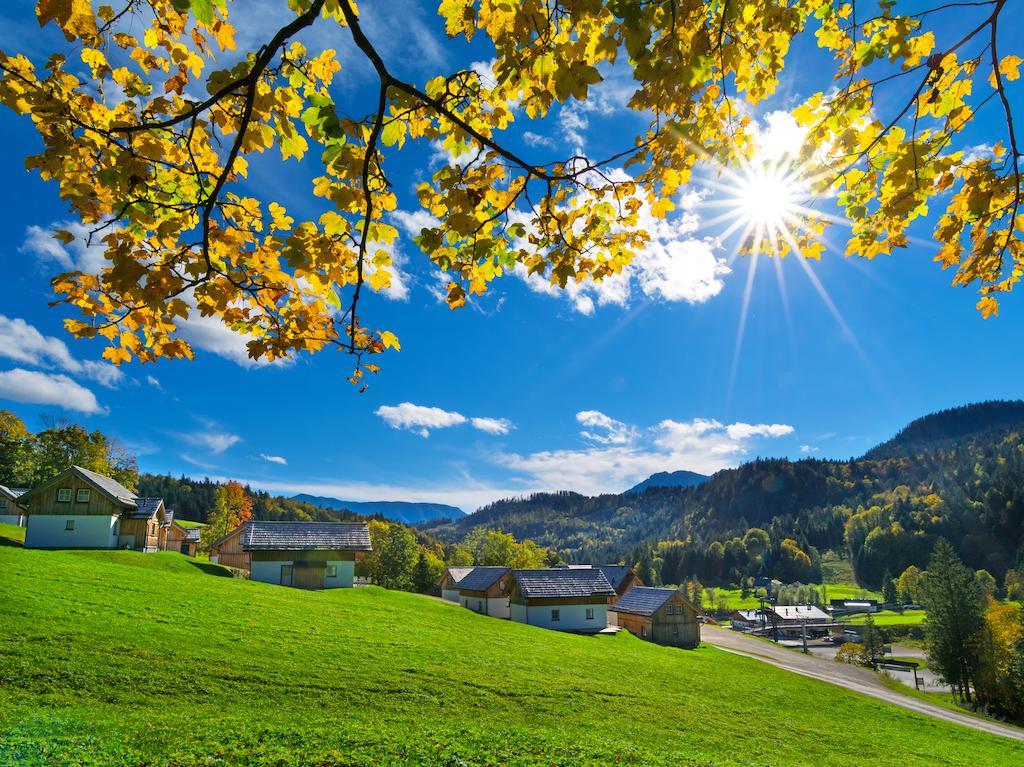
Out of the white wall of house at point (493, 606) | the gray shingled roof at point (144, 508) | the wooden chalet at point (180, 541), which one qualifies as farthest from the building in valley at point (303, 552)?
the wooden chalet at point (180, 541)

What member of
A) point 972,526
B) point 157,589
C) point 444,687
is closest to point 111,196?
point 444,687

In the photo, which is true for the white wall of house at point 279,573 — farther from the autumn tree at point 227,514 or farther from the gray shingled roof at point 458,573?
the autumn tree at point 227,514

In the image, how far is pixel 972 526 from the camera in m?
135

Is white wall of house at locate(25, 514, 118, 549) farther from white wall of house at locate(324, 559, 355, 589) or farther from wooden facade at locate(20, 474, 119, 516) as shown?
white wall of house at locate(324, 559, 355, 589)

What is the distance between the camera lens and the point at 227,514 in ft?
234

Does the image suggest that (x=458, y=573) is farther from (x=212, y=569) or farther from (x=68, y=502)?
(x=68, y=502)

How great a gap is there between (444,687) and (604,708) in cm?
444

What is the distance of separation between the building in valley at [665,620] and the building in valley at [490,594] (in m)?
10.8

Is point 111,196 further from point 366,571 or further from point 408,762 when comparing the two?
point 366,571

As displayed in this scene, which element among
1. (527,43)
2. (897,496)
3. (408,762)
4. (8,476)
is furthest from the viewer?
(897,496)

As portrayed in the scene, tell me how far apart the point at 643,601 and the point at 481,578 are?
45.9 feet

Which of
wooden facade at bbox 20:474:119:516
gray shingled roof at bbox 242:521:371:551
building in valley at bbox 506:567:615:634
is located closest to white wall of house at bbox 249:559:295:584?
gray shingled roof at bbox 242:521:371:551

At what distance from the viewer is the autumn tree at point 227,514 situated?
232 ft

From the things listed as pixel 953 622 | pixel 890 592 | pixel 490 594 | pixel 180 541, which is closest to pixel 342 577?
pixel 490 594
